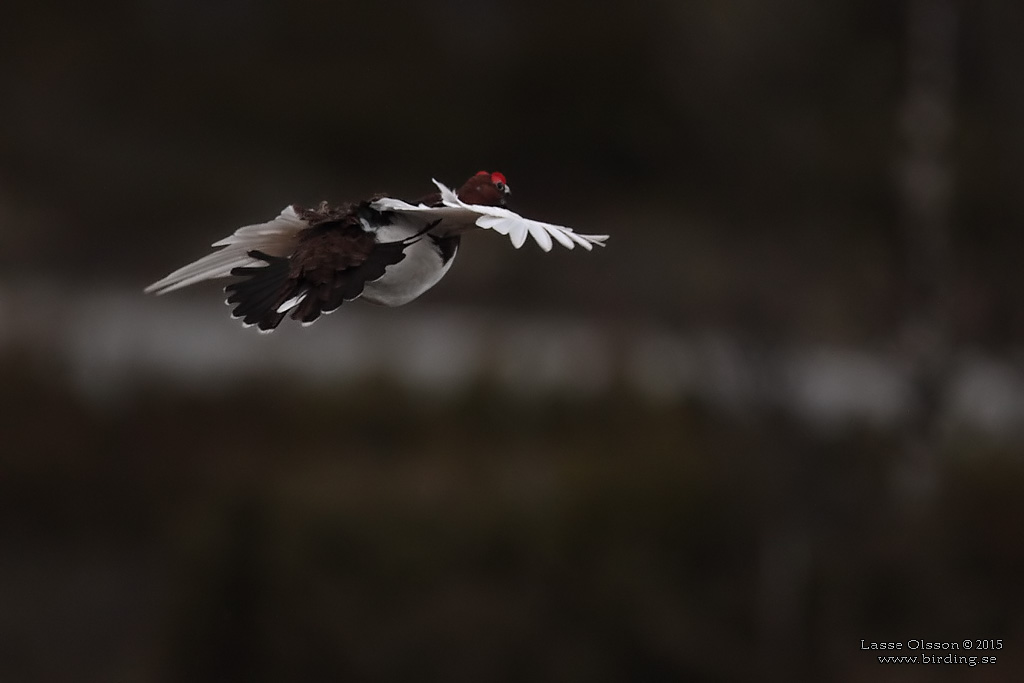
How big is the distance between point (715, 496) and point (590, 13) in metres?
2.59

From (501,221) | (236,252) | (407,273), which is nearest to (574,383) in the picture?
(236,252)

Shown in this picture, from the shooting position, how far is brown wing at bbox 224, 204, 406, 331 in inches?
75.7

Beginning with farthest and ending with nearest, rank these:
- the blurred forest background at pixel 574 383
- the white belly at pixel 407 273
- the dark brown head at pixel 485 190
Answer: the blurred forest background at pixel 574 383
the dark brown head at pixel 485 190
the white belly at pixel 407 273

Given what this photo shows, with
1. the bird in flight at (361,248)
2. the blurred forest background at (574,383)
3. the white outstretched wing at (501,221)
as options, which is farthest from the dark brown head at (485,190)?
the blurred forest background at (574,383)

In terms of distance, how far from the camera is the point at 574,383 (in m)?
6.50

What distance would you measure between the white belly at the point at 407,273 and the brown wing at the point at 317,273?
0.03 m

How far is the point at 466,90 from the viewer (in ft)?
23.2

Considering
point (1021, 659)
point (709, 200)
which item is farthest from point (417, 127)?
point (1021, 659)

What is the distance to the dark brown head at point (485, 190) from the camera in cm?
212

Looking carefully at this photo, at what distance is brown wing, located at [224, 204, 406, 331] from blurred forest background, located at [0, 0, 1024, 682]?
11.0ft

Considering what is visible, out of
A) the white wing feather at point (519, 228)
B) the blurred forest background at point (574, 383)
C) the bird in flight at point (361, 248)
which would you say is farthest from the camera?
the blurred forest background at point (574, 383)

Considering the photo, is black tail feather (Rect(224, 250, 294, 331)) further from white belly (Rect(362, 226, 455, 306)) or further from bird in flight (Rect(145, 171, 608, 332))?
white belly (Rect(362, 226, 455, 306))

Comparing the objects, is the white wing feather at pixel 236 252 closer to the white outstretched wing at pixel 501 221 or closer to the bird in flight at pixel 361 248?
the bird in flight at pixel 361 248

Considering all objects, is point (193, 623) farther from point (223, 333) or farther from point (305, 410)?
point (223, 333)
